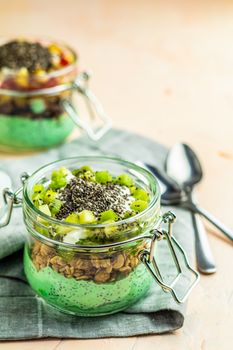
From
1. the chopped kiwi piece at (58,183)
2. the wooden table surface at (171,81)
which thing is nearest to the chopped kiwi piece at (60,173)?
the chopped kiwi piece at (58,183)

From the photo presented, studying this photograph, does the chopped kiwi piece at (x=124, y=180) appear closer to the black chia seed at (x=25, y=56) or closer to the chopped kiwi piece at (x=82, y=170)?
the chopped kiwi piece at (x=82, y=170)

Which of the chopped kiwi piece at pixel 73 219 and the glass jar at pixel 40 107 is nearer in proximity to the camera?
the chopped kiwi piece at pixel 73 219

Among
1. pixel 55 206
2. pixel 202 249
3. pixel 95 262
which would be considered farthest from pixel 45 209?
pixel 202 249

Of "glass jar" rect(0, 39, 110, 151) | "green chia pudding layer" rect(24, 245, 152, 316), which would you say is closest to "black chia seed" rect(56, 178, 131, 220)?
"green chia pudding layer" rect(24, 245, 152, 316)

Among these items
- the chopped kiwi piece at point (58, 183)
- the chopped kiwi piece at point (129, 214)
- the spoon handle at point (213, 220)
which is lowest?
the spoon handle at point (213, 220)

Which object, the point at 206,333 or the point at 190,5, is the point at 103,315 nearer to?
the point at 206,333

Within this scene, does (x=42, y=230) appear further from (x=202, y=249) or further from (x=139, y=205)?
(x=202, y=249)

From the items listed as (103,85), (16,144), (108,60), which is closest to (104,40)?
(108,60)
